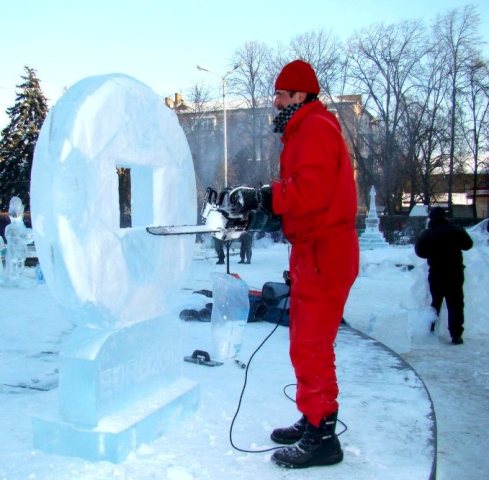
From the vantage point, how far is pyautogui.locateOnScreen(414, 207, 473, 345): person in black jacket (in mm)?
6344

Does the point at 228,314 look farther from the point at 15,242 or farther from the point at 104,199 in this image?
the point at 15,242

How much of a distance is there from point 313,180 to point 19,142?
107 feet

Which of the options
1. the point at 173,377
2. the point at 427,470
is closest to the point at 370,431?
the point at 427,470

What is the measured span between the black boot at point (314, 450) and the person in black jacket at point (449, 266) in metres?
4.35

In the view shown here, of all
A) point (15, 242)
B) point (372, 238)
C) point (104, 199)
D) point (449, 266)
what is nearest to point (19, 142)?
point (372, 238)

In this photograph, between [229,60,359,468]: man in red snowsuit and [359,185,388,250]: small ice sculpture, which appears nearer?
[229,60,359,468]: man in red snowsuit

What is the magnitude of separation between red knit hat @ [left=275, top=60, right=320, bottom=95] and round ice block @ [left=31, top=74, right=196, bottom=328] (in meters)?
0.69

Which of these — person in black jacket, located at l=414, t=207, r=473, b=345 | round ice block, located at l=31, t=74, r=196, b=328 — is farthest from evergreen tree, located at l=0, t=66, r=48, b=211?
round ice block, located at l=31, t=74, r=196, b=328

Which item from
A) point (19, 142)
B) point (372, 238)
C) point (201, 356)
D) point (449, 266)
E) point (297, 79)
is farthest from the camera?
point (19, 142)

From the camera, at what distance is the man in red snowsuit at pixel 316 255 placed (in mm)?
2322

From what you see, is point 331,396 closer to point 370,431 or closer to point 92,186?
point 370,431

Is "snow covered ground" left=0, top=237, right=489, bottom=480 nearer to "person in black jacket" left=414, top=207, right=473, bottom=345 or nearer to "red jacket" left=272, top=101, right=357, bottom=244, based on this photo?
"person in black jacket" left=414, top=207, right=473, bottom=345

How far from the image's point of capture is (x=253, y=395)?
3.29m

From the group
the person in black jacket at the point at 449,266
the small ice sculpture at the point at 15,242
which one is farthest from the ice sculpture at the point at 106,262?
the small ice sculpture at the point at 15,242
